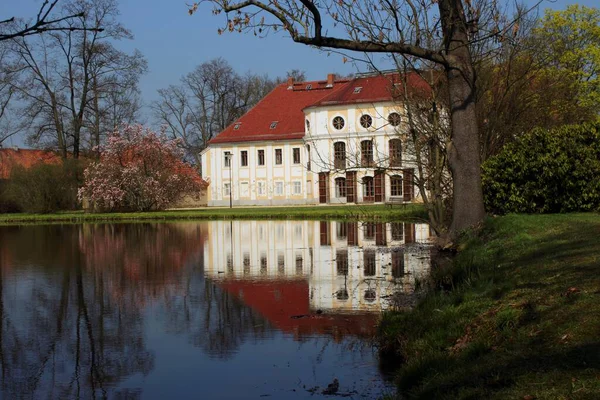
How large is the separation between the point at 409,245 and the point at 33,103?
41.5 metres

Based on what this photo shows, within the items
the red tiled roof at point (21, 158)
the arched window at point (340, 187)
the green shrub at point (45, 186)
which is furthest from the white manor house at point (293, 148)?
the green shrub at point (45, 186)

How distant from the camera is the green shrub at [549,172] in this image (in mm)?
15242

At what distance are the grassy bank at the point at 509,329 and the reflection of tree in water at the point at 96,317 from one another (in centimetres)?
231

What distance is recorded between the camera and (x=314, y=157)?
2324 inches

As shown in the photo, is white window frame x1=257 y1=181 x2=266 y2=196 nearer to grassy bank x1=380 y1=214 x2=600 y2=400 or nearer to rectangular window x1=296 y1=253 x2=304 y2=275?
rectangular window x1=296 y1=253 x2=304 y2=275

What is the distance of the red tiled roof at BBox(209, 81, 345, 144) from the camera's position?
2478 inches

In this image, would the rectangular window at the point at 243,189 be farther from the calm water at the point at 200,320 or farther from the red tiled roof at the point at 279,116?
the calm water at the point at 200,320

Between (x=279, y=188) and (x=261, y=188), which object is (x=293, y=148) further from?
(x=261, y=188)

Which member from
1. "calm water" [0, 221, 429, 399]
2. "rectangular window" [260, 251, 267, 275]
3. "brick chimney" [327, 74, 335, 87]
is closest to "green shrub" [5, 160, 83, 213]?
"brick chimney" [327, 74, 335, 87]

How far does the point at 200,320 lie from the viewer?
370 inches

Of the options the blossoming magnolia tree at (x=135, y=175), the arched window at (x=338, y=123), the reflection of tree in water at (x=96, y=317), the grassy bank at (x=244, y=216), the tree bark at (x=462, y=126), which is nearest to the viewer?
the reflection of tree in water at (x=96, y=317)

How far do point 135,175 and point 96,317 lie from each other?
40.2m

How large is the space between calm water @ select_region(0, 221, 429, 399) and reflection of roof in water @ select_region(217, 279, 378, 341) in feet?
0.08

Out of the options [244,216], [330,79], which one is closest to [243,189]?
[330,79]
